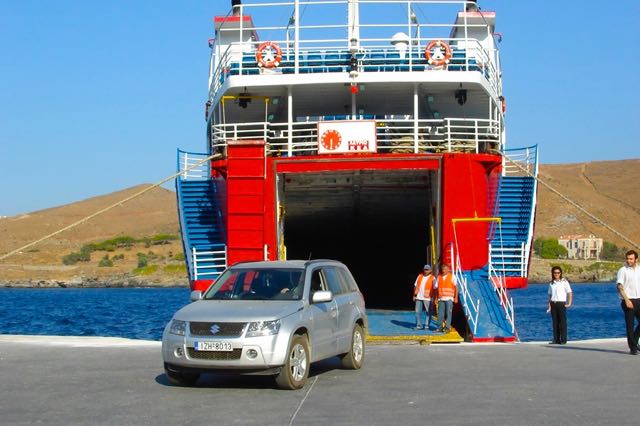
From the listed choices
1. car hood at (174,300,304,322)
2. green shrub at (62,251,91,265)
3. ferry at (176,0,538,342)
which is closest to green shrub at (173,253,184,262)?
green shrub at (62,251,91,265)

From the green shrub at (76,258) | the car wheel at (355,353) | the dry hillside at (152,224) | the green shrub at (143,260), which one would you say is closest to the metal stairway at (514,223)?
the car wheel at (355,353)

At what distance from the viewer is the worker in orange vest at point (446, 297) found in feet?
63.4

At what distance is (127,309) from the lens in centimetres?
5494

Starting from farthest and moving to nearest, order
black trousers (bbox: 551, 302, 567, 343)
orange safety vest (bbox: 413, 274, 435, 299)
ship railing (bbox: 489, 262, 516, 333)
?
orange safety vest (bbox: 413, 274, 435, 299)
ship railing (bbox: 489, 262, 516, 333)
black trousers (bbox: 551, 302, 567, 343)

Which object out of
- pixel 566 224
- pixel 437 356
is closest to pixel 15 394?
pixel 437 356

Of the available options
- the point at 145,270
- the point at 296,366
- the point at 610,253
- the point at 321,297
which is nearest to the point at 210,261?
the point at 321,297

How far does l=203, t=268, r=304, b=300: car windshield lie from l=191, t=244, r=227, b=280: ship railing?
9.95m

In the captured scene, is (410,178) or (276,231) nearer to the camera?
(276,231)

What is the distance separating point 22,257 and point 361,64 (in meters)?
101

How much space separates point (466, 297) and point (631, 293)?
19.4ft

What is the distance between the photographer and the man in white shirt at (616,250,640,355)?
14.9 m

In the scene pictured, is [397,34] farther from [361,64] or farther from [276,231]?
[276,231]

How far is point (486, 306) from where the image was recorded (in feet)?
65.6

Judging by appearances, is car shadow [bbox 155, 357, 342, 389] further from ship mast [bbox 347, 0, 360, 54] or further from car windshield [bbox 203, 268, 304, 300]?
ship mast [bbox 347, 0, 360, 54]
